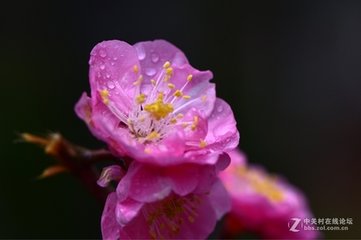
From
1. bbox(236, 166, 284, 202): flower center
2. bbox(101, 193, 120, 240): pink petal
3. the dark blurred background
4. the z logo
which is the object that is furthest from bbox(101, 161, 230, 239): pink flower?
the dark blurred background

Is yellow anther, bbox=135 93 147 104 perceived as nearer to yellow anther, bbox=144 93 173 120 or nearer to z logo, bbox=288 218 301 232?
yellow anther, bbox=144 93 173 120

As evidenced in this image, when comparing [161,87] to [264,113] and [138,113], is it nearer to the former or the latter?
[138,113]

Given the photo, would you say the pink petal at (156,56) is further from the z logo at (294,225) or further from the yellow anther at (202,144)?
the z logo at (294,225)

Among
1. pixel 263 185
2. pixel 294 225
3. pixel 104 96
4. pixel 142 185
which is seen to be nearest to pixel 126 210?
pixel 142 185

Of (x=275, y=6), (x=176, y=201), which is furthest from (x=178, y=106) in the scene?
(x=275, y=6)

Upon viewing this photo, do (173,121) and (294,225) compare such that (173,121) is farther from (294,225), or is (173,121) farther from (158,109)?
(294,225)
